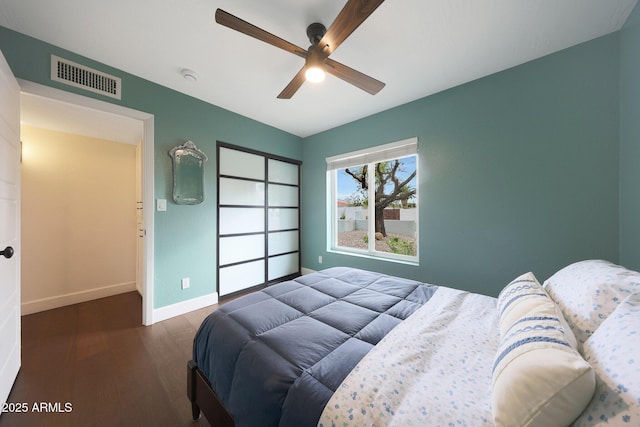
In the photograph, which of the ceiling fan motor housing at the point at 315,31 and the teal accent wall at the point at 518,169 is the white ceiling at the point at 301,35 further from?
the teal accent wall at the point at 518,169

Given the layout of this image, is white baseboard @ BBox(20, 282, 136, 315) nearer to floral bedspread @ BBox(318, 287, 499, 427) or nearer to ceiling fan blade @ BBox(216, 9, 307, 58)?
ceiling fan blade @ BBox(216, 9, 307, 58)

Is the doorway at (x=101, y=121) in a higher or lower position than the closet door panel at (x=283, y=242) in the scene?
higher

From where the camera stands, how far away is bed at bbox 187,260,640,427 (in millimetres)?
515

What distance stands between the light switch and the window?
2.15 m

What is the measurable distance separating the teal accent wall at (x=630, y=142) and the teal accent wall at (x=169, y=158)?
11.5 feet

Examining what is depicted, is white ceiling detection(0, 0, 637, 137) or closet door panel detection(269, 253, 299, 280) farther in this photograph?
closet door panel detection(269, 253, 299, 280)

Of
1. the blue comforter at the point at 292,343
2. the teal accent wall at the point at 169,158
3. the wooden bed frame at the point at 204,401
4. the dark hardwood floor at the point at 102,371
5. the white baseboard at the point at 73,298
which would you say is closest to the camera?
the blue comforter at the point at 292,343

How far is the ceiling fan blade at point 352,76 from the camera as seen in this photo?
1.65m

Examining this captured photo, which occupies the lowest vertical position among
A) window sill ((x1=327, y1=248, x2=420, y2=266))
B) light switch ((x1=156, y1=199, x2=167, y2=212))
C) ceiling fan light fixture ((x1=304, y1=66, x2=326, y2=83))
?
window sill ((x1=327, y1=248, x2=420, y2=266))

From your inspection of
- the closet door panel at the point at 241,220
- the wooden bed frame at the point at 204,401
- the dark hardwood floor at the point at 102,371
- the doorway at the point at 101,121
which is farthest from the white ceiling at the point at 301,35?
the dark hardwood floor at the point at 102,371

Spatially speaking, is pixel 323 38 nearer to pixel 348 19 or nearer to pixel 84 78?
pixel 348 19

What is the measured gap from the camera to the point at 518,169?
2.04 m

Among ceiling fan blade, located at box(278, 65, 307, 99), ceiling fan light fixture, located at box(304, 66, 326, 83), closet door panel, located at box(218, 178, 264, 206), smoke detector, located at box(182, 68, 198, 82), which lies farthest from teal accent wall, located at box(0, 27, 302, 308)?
ceiling fan light fixture, located at box(304, 66, 326, 83)

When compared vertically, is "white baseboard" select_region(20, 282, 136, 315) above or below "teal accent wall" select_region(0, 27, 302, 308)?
below
